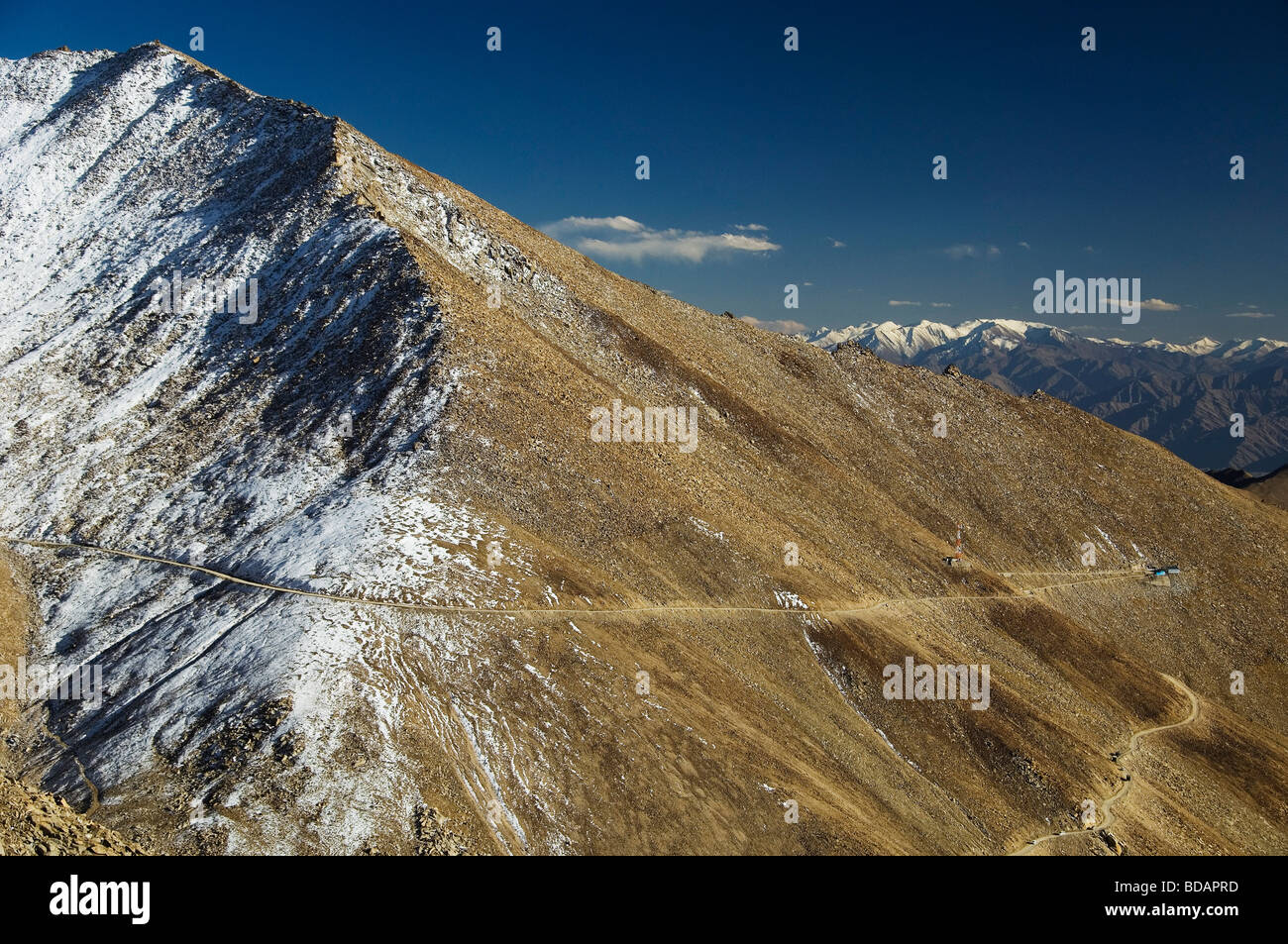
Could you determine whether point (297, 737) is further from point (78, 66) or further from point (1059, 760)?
point (78, 66)

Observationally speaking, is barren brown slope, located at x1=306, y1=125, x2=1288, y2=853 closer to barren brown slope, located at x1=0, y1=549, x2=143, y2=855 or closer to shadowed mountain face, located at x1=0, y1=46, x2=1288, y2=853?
shadowed mountain face, located at x1=0, y1=46, x2=1288, y2=853

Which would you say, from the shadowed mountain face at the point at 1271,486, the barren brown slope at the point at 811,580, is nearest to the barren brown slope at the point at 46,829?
the barren brown slope at the point at 811,580

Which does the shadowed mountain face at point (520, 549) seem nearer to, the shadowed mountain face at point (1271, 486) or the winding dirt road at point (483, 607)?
the winding dirt road at point (483, 607)

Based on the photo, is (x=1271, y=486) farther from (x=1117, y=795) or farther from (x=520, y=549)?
(x=520, y=549)

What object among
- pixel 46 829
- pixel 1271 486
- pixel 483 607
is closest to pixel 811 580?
pixel 483 607

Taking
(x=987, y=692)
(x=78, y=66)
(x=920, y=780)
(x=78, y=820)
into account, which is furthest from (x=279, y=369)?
(x=78, y=66)

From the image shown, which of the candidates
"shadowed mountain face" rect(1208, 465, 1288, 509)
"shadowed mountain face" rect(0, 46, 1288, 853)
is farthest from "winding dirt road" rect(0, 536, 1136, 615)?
"shadowed mountain face" rect(1208, 465, 1288, 509)
